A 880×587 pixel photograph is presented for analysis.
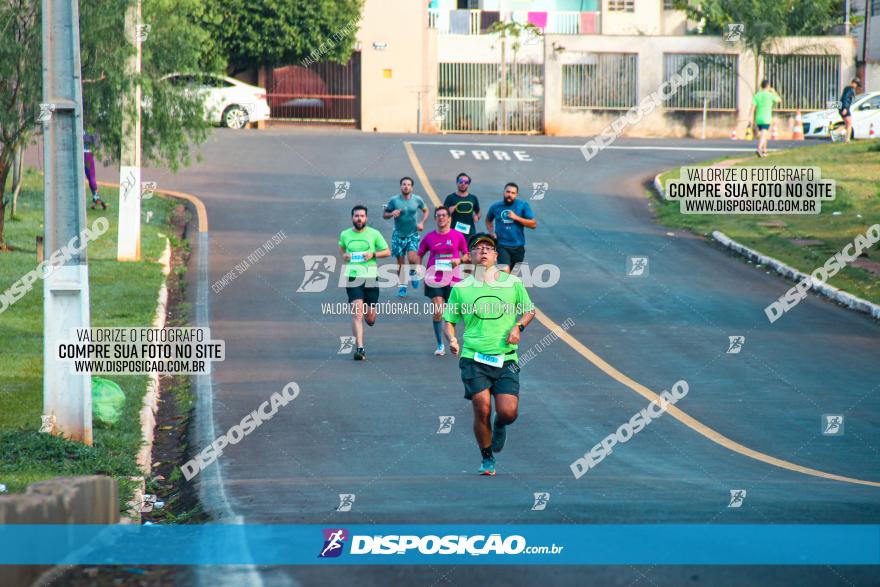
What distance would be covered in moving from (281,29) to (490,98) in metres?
9.26

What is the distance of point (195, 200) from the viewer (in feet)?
102

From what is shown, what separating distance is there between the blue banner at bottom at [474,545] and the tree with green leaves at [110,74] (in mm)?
13010

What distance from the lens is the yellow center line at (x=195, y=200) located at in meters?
28.5

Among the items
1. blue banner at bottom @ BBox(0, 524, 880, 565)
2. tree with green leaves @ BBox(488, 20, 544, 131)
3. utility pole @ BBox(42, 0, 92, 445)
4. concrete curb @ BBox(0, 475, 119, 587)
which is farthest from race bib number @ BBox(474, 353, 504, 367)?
tree with green leaves @ BBox(488, 20, 544, 131)

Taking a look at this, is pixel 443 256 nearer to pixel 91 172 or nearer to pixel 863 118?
pixel 91 172

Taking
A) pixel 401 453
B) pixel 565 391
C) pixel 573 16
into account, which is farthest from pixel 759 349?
pixel 573 16

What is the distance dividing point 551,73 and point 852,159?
20903 millimetres

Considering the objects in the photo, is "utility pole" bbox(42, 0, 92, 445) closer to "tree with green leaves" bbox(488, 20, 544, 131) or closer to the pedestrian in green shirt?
the pedestrian in green shirt

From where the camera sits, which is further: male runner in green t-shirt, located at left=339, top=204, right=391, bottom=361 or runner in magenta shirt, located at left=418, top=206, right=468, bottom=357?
runner in magenta shirt, located at left=418, top=206, right=468, bottom=357

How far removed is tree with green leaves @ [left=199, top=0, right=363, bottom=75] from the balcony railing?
18.2 feet

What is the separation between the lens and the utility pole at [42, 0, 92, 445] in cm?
1210

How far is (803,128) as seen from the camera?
49500mm

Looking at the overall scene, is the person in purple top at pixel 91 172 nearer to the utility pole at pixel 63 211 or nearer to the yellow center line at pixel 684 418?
the yellow center line at pixel 684 418

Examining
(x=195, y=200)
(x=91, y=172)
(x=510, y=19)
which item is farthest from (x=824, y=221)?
(x=510, y=19)
